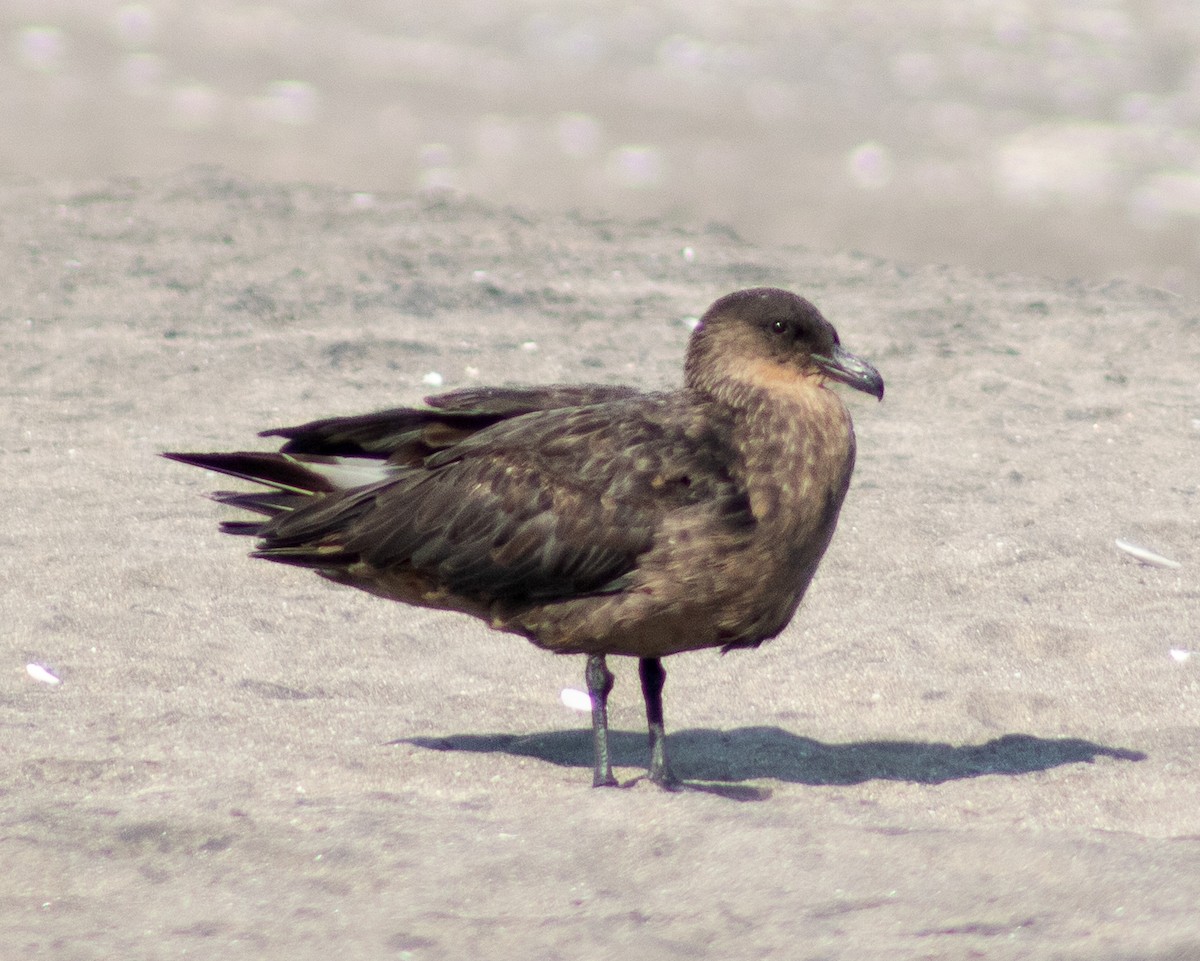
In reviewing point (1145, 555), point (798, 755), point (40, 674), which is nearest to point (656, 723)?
point (798, 755)

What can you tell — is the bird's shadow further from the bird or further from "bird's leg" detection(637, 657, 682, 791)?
the bird

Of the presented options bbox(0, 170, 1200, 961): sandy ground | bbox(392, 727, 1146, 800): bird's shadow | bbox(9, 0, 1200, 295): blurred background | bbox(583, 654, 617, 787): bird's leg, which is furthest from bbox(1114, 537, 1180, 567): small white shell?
bbox(9, 0, 1200, 295): blurred background

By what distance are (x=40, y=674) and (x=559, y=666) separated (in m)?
→ 1.76

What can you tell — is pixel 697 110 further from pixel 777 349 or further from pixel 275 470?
pixel 777 349

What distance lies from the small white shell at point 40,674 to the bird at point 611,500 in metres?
0.80

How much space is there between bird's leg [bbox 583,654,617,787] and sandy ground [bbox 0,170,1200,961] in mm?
152

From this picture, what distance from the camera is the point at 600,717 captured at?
18.0 ft

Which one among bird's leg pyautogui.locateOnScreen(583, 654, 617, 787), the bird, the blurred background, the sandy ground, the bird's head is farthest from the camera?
the blurred background

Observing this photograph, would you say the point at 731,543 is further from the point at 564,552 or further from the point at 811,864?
the point at 811,864

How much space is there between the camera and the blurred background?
47.2 ft

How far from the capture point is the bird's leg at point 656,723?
17.9 ft

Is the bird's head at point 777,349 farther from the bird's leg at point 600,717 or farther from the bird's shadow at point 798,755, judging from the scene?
the bird's shadow at point 798,755

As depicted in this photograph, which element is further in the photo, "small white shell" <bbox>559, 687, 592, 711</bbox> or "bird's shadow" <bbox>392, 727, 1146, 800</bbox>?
"small white shell" <bbox>559, 687, 592, 711</bbox>

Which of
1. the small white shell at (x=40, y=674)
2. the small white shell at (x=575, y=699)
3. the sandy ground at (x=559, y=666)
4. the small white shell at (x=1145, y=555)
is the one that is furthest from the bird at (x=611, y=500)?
the small white shell at (x=1145, y=555)
